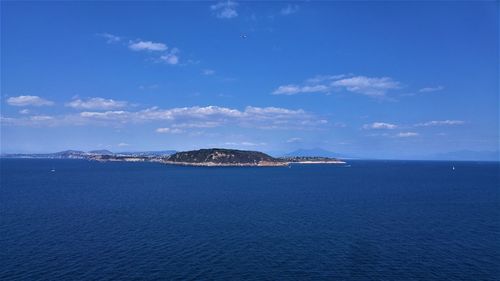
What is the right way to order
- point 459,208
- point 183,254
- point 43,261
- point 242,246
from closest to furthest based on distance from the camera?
point 43,261 → point 183,254 → point 242,246 → point 459,208

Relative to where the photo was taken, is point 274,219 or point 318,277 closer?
point 318,277

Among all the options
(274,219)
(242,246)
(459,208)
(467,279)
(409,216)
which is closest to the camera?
(467,279)

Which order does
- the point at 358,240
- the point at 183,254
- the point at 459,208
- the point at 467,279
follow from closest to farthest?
the point at 467,279 < the point at 183,254 < the point at 358,240 < the point at 459,208

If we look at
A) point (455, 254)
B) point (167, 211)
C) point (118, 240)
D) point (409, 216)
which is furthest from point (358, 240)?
point (167, 211)

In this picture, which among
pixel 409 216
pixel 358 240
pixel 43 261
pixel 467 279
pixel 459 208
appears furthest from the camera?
pixel 459 208

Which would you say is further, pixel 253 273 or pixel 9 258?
pixel 9 258

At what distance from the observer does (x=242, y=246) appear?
53.9 m

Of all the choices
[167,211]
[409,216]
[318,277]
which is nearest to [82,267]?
[318,277]

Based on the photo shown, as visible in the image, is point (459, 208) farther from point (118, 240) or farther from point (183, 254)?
point (118, 240)

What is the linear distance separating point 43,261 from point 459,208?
9311 cm

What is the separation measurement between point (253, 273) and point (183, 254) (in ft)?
38.0

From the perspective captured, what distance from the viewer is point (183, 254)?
49.2 meters

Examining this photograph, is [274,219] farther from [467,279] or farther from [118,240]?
[467,279]

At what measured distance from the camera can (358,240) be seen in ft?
188
